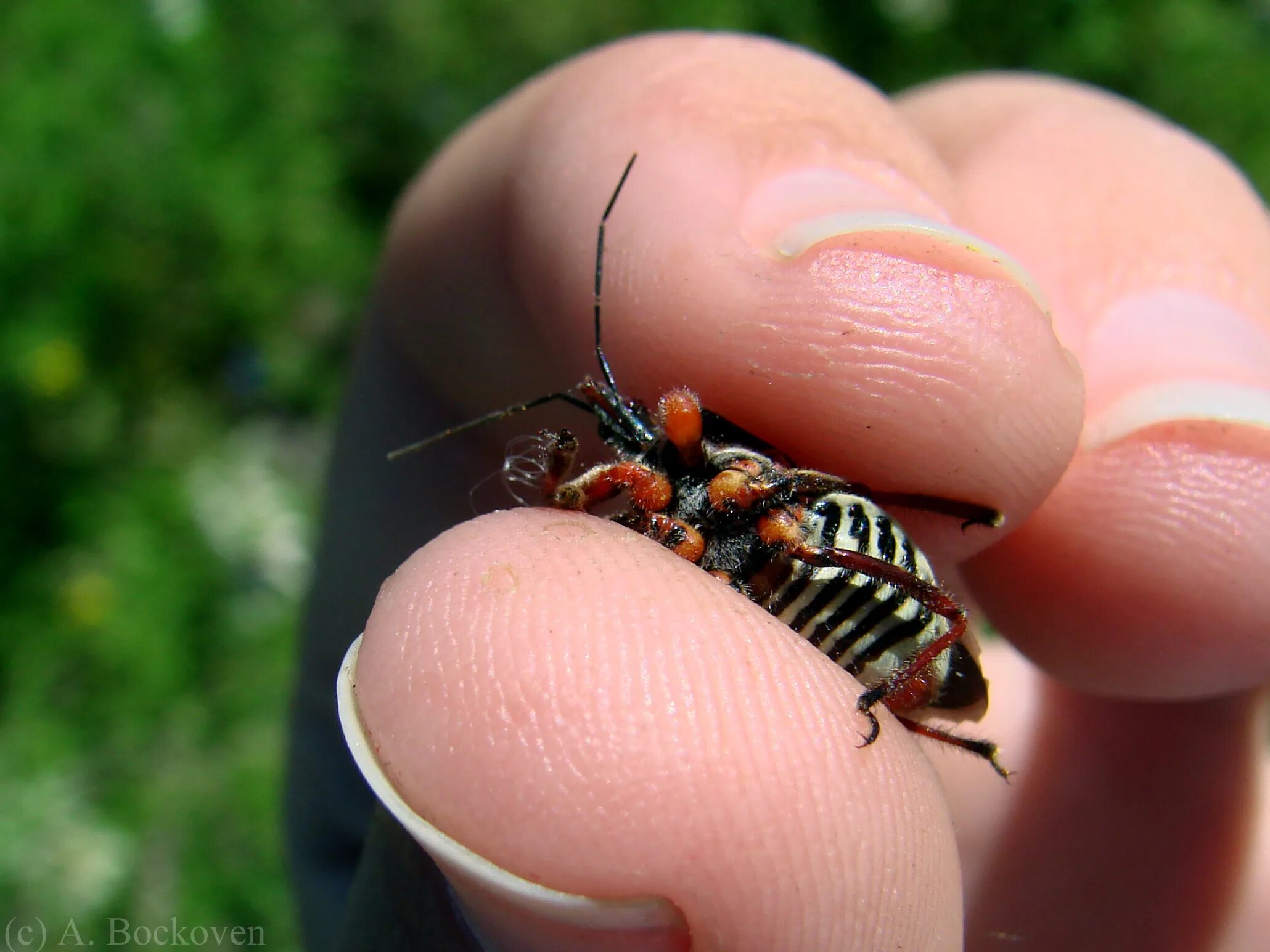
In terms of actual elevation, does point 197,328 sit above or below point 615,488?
below

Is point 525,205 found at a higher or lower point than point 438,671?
higher

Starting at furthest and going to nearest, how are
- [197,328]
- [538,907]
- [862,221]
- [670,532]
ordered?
[197,328]
[670,532]
[862,221]
[538,907]

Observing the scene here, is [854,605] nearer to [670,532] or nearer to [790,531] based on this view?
[790,531]

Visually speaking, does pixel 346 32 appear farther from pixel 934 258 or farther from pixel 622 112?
pixel 934 258

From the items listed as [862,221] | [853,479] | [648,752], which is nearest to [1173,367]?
[853,479]

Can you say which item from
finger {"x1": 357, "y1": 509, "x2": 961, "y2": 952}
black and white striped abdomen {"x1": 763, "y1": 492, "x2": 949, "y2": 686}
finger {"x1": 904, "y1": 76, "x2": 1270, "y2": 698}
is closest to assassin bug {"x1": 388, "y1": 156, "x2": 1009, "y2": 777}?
black and white striped abdomen {"x1": 763, "y1": 492, "x2": 949, "y2": 686}

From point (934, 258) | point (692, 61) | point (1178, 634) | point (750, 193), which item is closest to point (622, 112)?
point (692, 61)
